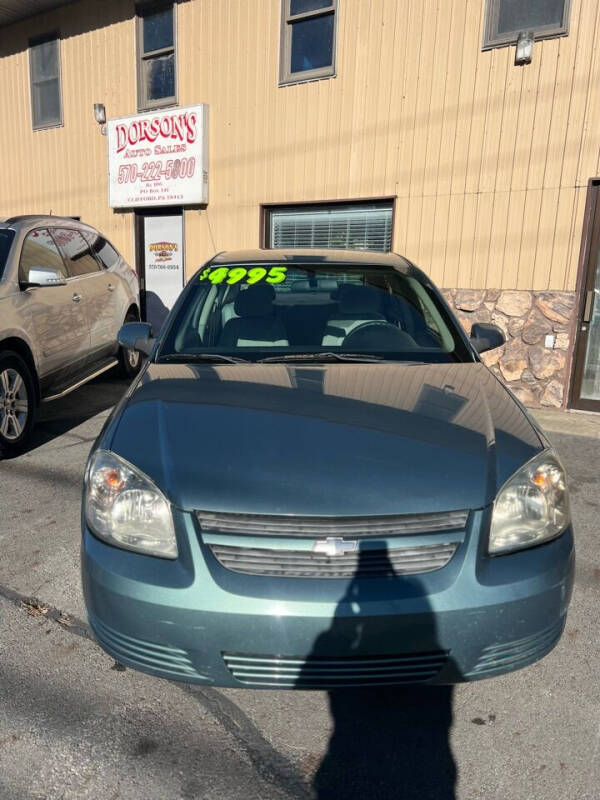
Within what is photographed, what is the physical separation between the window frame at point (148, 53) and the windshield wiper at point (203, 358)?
25.3ft

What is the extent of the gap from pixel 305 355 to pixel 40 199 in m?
10.0

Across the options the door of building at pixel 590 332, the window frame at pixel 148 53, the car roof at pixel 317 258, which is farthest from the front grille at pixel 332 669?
the window frame at pixel 148 53

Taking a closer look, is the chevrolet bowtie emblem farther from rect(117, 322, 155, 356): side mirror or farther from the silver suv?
the silver suv

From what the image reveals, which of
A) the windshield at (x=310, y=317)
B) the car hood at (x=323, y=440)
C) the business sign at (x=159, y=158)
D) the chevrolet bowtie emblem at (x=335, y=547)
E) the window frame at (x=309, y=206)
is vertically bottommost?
the chevrolet bowtie emblem at (x=335, y=547)

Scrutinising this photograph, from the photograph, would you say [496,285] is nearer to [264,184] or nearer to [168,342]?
[264,184]

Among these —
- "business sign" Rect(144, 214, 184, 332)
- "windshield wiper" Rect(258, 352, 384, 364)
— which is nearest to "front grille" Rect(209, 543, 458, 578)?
"windshield wiper" Rect(258, 352, 384, 364)

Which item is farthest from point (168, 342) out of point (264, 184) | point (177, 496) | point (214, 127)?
point (214, 127)

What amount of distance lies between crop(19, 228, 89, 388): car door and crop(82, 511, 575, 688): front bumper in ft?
11.9

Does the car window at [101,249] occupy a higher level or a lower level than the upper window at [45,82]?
lower

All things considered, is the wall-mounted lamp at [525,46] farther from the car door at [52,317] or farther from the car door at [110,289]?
the car door at [52,317]

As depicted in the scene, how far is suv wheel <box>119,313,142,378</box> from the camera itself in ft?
23.1

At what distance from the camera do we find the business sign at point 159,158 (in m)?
8.91

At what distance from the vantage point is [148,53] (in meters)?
9.38

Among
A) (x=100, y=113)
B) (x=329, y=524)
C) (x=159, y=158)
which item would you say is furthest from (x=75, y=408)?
(x=100, y=113)
